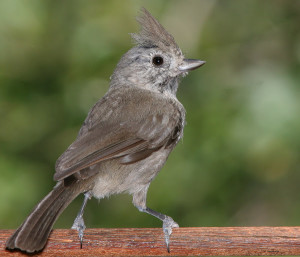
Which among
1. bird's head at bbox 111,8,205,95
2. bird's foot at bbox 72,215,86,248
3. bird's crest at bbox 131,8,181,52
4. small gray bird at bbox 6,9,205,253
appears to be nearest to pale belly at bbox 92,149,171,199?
small gray bird at bbox 6,9,205,253

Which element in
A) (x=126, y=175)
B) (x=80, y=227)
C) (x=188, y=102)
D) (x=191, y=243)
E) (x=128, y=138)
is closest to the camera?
(x=191, y=243)

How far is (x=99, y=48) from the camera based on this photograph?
6711mm

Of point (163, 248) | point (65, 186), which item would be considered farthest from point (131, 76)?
point (163, 248)

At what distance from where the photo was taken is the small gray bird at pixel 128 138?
468cm

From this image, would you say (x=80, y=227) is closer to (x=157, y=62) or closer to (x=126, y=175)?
(x=126, y=175)

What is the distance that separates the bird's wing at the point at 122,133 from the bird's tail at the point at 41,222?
0.16 m

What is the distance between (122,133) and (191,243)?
124 cm

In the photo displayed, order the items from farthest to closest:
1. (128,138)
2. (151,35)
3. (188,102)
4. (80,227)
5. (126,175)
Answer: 1. (188,102)
2. (151,35)
3. (126,175)
4. (128,138)
5. (80,227)

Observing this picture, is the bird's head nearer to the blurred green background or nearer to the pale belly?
the blurred green background

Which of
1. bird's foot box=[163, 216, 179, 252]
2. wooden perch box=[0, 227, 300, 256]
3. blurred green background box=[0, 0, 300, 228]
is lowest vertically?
wooden perch box=[0, 227, 300, 256]

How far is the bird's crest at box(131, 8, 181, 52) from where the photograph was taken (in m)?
5.96

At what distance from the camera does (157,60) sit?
6.16 m

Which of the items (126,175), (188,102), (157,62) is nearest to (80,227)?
(126,175)

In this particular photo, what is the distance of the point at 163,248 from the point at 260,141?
7.32ft
